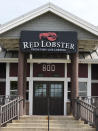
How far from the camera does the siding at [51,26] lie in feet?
57.6

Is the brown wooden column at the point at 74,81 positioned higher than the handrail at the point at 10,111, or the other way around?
the brown wooden column at the point at 74,81

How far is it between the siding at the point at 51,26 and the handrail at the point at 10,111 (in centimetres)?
380

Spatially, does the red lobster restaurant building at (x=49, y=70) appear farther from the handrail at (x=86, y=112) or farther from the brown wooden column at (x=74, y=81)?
the handrail at (x=86, y=112)

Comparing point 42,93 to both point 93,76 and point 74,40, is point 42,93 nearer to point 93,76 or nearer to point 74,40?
point 93,76

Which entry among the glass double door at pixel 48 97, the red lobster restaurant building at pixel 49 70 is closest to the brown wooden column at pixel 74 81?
the red lobster restaurant building at pixel 49 70

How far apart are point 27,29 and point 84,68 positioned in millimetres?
5538

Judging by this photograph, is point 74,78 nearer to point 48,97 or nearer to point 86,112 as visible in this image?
point 86,112

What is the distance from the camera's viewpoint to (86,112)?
49.4ft

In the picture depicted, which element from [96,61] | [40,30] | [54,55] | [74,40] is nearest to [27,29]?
[40,30]

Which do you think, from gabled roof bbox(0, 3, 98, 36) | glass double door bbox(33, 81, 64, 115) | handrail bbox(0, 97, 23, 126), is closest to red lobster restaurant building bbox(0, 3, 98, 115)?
glass double door bbox(33, 81, 64, 115)

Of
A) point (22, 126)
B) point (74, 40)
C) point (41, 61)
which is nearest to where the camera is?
point (22, 126)

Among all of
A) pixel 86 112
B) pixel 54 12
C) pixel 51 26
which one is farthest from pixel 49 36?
pixel 86 112

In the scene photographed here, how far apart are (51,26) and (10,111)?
5084 mm

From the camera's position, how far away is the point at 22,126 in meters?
15.3
